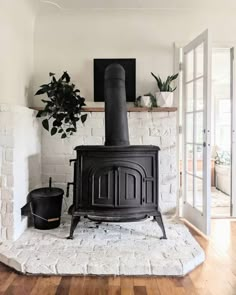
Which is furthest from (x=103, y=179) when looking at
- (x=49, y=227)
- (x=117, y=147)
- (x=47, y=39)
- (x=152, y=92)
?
(x=47, y=39)

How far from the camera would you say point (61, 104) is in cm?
338

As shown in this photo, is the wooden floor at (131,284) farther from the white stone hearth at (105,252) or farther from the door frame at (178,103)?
the door frame at (178,103)

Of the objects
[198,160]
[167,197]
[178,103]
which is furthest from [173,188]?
[178,103]

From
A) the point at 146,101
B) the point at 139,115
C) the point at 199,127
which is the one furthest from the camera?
the point at 139,115

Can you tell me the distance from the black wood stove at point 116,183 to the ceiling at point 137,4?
1552mm

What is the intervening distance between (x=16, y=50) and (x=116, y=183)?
5.17 feet

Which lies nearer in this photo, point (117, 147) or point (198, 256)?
point (198, 256)

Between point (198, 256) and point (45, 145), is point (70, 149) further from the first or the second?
point (198, 256)

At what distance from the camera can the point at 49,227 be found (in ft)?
10.5

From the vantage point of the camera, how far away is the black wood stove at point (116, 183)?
9.61 ft

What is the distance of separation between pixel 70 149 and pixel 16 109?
3.16 ft

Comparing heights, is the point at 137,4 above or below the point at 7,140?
above

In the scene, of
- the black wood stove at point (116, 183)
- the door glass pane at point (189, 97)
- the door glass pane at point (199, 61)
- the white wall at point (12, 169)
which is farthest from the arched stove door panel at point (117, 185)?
the door glass pane at point (199, 61)

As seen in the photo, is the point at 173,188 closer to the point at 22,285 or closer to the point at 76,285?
the point at 76,285
